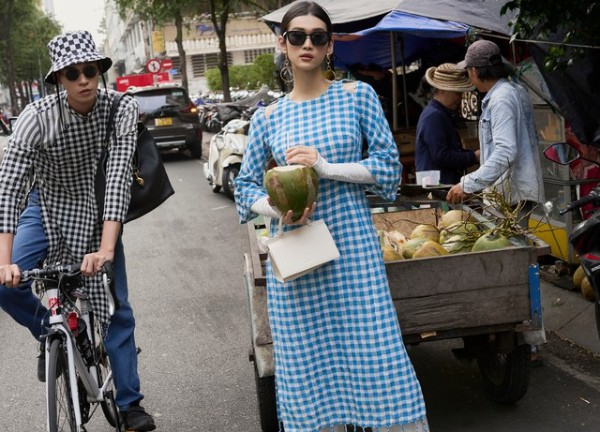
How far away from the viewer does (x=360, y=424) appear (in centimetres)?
339

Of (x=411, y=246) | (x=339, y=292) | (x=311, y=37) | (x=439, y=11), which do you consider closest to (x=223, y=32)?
(x=439, y=11)

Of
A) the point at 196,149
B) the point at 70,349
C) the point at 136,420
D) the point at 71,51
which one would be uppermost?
the point at 71,51

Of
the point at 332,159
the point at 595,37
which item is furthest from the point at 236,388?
the point at 595,37

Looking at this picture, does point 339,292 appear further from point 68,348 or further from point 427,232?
point 427,232

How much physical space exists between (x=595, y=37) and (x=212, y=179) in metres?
10.5

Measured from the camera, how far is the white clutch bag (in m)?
3.25

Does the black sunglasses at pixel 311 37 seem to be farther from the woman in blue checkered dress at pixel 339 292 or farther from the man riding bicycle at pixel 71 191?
the man riding bicycle at pixel 71 191

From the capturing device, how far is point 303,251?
3264 mm

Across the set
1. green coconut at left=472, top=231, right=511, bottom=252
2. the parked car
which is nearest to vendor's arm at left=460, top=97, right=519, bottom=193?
green coconut at left=472, top=231, right=511, bottom=252

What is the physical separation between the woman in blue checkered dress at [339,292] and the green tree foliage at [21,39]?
43799 millimetres

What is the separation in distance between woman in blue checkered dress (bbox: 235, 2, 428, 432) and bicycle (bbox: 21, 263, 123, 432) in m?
0.96

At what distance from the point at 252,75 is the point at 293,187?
4139 centimetres

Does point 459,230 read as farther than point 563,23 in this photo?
No

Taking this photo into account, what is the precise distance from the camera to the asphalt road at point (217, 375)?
4.77m
